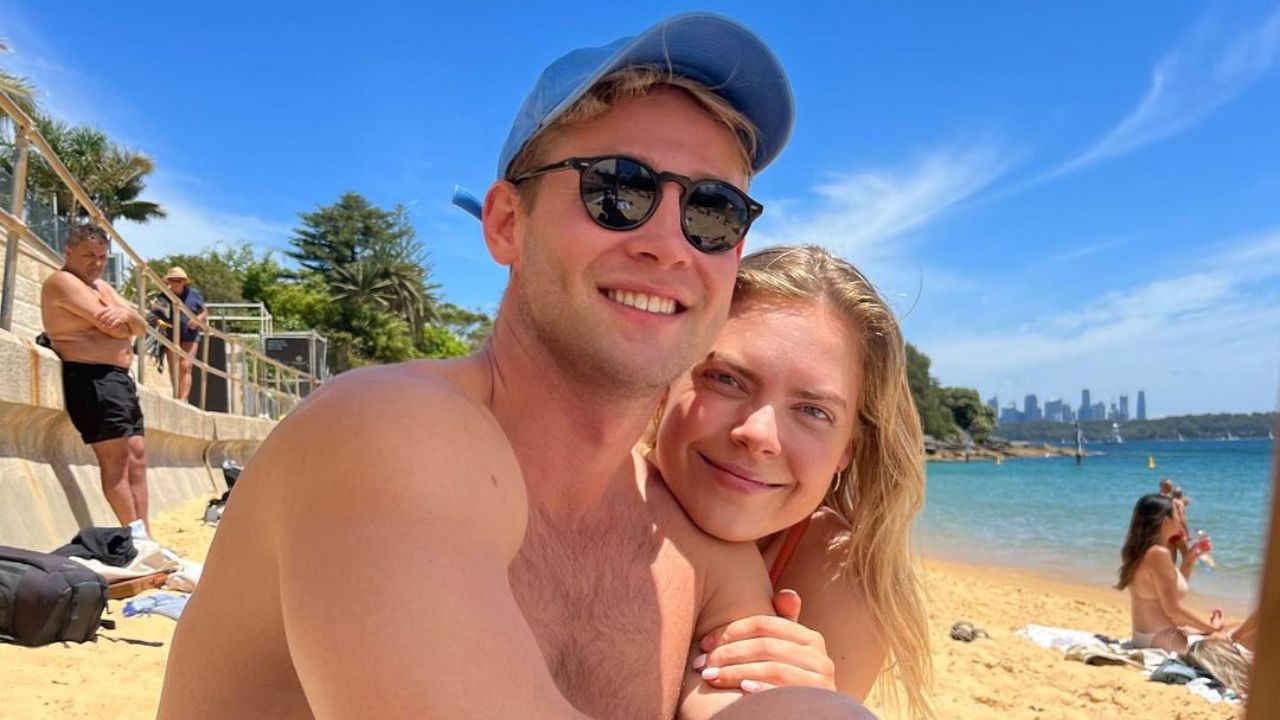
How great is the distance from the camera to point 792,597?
2055mm

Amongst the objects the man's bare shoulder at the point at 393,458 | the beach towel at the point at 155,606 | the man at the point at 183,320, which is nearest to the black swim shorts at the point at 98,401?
the beach towel at the point at 155,606

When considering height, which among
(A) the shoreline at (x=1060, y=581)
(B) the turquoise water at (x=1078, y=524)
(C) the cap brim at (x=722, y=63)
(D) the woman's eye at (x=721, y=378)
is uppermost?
(C) the cap brim at (x=722, y=63)

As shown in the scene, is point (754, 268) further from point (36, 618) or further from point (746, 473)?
point (36, 618)

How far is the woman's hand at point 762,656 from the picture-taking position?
176 centimetres

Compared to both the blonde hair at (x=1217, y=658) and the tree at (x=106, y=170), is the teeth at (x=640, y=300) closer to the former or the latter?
the blonde hair at (x=1217, y=658)

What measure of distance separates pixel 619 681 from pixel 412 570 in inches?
32.3

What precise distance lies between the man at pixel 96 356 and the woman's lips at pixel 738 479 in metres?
4.72

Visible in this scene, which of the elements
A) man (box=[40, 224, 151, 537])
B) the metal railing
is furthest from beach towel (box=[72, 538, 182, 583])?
the metal railing

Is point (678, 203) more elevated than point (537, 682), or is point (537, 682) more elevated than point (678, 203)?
point (678, 203)

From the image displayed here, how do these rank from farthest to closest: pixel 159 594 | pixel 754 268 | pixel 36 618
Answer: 1. pixel 159 594
2. pixel 36 618
3. pixel 754 268

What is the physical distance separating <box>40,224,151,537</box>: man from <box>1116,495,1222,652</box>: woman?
7.94 metres

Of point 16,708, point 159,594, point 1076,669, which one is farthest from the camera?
point 1076,669

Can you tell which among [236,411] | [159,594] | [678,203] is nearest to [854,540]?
[678,203]

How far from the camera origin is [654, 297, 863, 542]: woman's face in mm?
2115
